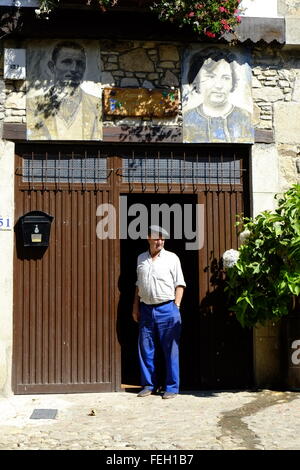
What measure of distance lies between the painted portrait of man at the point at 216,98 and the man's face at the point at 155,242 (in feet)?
4.13

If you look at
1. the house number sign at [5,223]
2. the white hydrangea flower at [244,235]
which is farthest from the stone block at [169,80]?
the house number sign at [5,223]

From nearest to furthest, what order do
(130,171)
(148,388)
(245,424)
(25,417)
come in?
(245,424), (25,417), (148,388), (130,171)

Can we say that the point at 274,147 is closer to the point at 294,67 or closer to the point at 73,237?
the point at 294,67

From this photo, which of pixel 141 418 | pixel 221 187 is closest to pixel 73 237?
pixel 221 187

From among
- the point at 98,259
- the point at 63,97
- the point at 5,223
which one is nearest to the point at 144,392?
the point at 98,259

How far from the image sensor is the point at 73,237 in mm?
7148

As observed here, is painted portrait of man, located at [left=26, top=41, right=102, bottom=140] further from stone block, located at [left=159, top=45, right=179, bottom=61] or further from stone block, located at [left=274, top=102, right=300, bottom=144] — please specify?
stone block, located at [left=274, top=102, right=300, bottom=144]

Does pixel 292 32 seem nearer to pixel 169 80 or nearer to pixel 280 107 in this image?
pixel 280 107

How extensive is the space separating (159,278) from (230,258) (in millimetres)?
839

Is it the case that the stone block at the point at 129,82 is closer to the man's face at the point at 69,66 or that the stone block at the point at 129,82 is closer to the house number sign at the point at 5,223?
the man's face at the point at 69,66

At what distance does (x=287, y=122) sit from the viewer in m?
7.41

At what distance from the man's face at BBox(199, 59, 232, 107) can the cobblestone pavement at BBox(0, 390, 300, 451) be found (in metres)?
3.51

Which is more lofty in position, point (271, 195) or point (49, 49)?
point (49, 49)

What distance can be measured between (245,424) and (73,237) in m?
2.98
